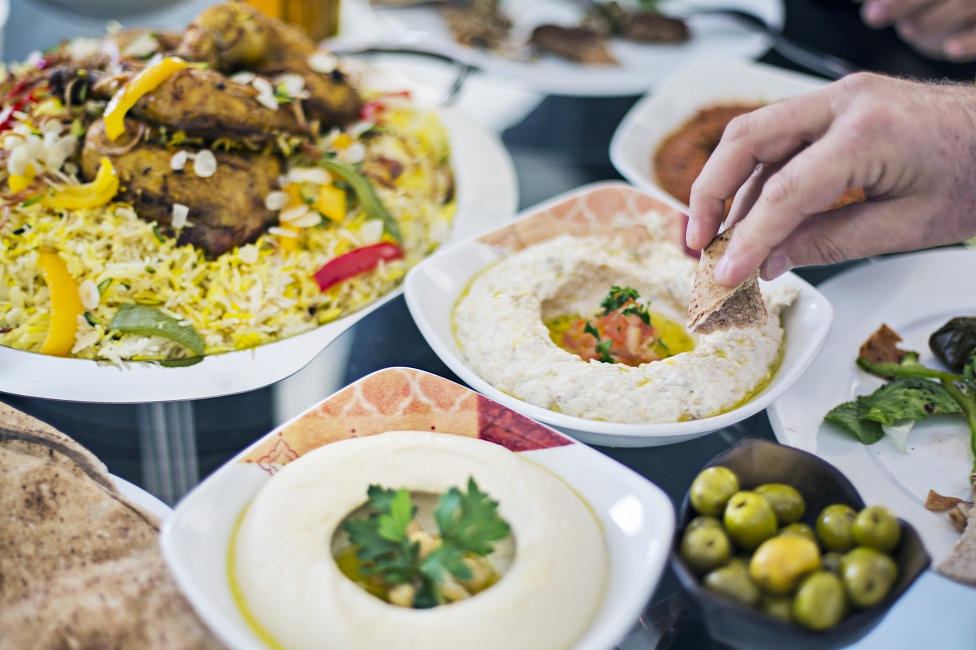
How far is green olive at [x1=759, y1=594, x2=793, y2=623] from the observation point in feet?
4.69

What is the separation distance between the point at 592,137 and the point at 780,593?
2.48 m

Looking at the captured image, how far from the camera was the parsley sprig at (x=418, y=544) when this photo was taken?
145cm

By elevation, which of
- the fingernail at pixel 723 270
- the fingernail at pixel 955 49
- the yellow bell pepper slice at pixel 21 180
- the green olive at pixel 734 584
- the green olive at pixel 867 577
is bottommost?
the green olive at pixel 734 584

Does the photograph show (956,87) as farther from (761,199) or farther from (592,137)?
(592,137)

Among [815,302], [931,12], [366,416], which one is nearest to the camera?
[366,416]

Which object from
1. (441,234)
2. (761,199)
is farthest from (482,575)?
(441,234)

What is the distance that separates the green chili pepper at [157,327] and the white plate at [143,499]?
50 cm

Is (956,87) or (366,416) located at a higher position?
(956,87)

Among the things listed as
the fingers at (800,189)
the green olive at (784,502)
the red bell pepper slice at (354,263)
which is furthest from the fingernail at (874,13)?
the green olive at (784,502)

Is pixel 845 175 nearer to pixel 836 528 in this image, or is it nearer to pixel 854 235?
pixel 854 235

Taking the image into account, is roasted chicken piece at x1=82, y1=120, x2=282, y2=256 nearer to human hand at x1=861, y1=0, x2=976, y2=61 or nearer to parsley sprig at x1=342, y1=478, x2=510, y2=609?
parsley sprig at x1=342, y1=478, x2=510, y2=609

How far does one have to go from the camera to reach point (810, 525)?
166cm

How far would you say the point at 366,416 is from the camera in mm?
1900

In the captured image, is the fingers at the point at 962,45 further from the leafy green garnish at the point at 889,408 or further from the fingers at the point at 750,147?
the fingers at the point at 750,147
